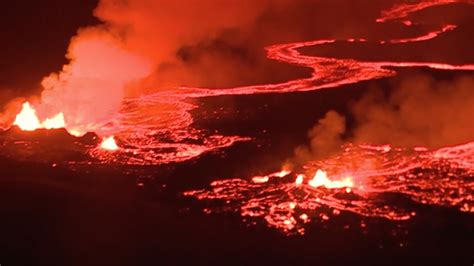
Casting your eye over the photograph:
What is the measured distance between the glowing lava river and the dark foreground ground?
0.36 m

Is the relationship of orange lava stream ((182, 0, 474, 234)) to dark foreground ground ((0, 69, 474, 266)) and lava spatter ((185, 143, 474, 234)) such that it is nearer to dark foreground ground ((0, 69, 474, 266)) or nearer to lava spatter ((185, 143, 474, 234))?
lava spatter ((185, 143, 474, 234))

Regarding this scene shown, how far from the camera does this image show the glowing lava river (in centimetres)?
1106

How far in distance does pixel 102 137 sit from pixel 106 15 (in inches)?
301

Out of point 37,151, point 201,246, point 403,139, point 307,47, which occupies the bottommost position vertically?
point 201,246

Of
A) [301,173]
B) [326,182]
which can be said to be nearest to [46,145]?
[301,173]

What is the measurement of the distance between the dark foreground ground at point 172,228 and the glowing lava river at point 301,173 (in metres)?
0.36

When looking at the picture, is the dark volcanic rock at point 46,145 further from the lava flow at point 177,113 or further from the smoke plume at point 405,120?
the smoke plume at point 405,120

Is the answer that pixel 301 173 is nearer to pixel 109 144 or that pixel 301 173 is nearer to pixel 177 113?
pixel 109 144

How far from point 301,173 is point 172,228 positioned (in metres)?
2.96

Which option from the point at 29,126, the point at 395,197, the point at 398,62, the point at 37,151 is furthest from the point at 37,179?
the point at 398,62

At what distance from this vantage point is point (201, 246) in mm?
10430

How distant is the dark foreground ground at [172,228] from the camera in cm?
988

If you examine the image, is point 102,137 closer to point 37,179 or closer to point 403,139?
point 37,179

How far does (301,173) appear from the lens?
12617mm
